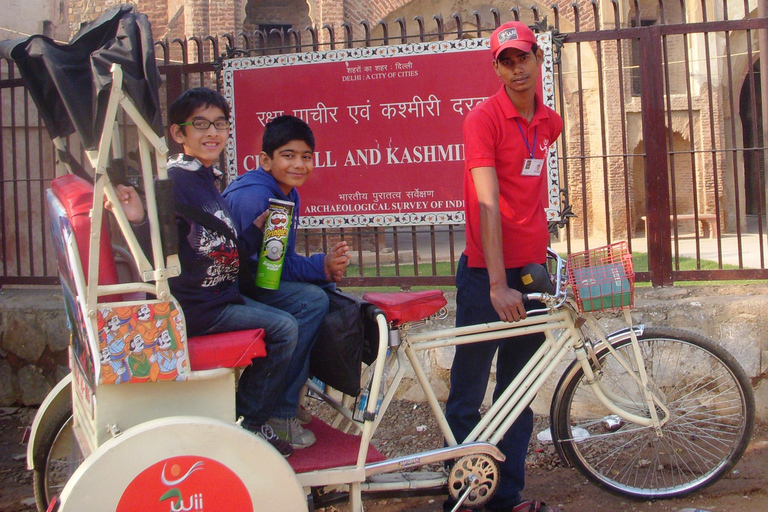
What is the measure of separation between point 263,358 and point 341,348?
317 mm

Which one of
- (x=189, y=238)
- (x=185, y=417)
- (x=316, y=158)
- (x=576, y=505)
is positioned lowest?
(x=576, y=505)

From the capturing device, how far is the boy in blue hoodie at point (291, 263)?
2645 mm

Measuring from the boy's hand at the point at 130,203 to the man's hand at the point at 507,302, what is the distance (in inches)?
53.8

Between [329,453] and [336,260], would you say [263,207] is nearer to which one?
[336,260]

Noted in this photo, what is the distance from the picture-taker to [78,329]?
2.49 meters

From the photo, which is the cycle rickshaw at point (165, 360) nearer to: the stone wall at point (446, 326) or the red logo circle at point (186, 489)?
the red logo circle at point (186, 489)

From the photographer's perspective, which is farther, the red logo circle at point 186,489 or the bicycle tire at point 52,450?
the bicycle tire at point 52,450

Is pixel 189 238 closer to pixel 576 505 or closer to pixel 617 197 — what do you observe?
pixel 576 505

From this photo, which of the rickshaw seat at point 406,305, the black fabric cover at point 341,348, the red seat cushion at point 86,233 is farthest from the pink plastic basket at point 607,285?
the red seat cushion at point 86,233

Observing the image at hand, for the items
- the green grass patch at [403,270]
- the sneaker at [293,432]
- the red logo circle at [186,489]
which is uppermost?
the green grass patch at [403,270]

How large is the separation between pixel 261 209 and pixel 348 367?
0.72 metres

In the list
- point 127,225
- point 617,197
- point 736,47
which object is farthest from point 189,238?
point 736,47

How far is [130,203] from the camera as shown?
7.57 ft

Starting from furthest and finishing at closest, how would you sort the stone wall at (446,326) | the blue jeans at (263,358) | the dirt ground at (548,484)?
1. the stone wall at (446,326)
2. the dirt ground at (548,484)
3. the blue jeans at (263,358)
